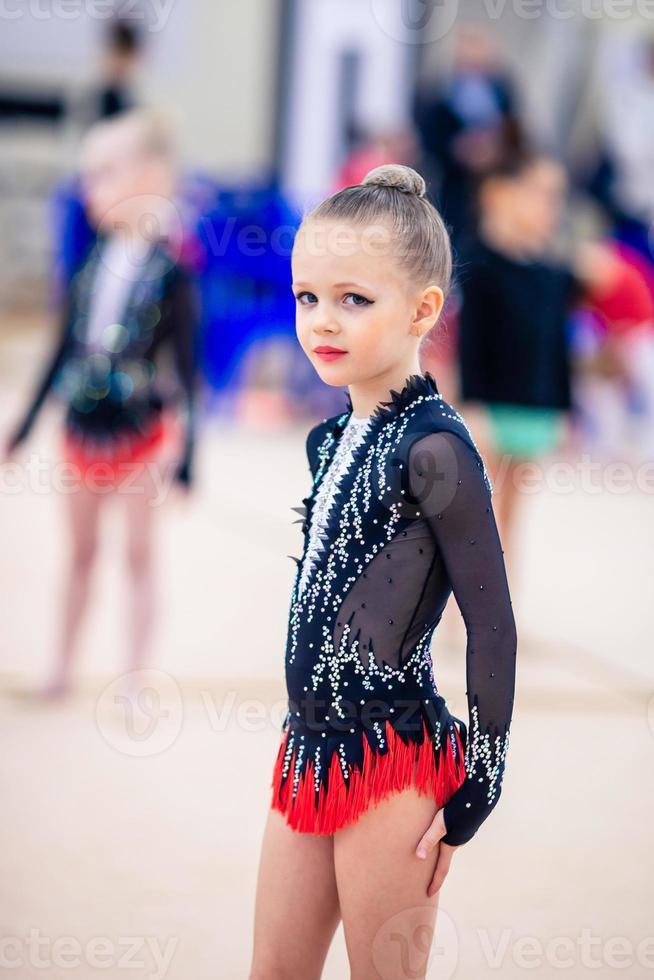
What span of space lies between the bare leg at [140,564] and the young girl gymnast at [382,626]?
1440mm

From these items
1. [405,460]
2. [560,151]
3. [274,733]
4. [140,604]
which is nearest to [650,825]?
[274,733]

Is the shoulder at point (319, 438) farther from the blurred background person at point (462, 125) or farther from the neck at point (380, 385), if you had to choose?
the blurred background person at point (462, 125)

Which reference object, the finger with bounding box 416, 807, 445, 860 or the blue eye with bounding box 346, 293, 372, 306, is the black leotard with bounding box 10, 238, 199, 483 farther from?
the finger with bounding box 416, 807, 445, 860

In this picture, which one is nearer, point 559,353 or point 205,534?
point 559,353

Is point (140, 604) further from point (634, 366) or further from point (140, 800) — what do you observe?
point (634, 366)

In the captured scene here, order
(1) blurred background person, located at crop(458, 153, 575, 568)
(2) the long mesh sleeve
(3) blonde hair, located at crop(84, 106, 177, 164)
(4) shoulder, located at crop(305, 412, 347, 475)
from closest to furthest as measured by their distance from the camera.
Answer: (2) the long mesh sleeve
(4) shoulder, located at crop(305, 412, 347, 475)
(3) blonde hair, located at crop(84, 106, 177, 164)
(1) blurred background person, located at crop(458, 153, 575, 568)

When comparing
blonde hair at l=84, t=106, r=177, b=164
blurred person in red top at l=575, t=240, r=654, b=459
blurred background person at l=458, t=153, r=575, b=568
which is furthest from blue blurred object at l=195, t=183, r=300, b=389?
blonde hair at l=84, t=106, r=177, b=164

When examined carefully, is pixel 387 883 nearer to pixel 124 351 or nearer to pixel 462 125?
pixel 124 351

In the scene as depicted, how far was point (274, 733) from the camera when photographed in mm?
2805

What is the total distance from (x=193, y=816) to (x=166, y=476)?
1.05 m

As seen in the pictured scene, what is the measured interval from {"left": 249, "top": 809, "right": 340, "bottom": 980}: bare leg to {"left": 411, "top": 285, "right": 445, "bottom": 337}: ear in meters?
0.59

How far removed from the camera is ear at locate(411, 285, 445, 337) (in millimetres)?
1291

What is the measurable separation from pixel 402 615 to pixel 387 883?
30 centimetres

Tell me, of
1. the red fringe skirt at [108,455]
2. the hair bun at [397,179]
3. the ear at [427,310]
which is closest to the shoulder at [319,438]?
the ear at [427,310]
